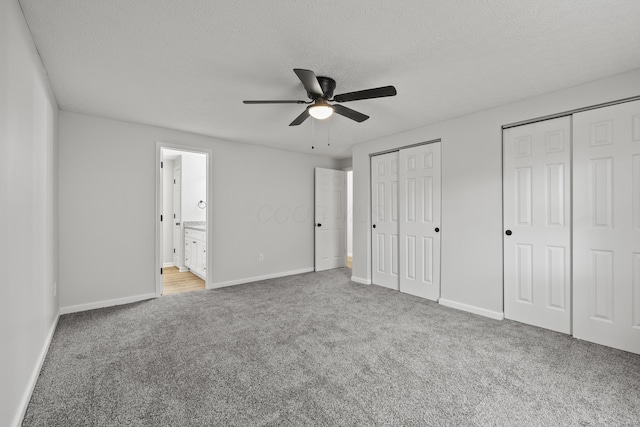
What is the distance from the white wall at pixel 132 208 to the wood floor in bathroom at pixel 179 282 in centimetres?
44

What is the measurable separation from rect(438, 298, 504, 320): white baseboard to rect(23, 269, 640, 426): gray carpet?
10cm

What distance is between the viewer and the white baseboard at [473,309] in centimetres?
316

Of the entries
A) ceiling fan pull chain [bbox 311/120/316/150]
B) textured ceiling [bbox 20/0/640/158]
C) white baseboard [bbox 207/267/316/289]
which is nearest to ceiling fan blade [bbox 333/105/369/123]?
textured ceiling [bbox 20/0/640/158]

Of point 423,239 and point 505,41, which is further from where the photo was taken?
point 423,239

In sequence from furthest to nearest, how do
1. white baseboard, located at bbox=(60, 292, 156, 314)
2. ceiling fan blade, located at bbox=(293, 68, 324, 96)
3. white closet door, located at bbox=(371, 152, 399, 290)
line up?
1. white closet door, located at bbox=(371, 152, 399, 290)
2. white baseboard, located at bbox=(60, 292, 156, 314)
3. ceiling fan blade, located at bbox=(293, 68, 324, 96)

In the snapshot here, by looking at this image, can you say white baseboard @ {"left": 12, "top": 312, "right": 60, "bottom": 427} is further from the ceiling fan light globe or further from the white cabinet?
the ceiling fan light globe

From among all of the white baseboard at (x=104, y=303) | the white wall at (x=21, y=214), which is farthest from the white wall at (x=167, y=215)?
the white wall at (x=21, y=214)

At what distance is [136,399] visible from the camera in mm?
1788

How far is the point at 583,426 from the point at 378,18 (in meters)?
2.60

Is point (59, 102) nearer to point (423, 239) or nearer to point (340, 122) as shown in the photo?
point (340, 122)

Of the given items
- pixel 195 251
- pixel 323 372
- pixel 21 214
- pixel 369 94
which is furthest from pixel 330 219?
pixel 21 214

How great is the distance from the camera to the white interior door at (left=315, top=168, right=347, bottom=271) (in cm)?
565

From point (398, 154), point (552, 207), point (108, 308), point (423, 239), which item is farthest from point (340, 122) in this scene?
point (108, 308)

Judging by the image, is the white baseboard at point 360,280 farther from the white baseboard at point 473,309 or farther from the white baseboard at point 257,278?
the white baseboard at point 473,309
